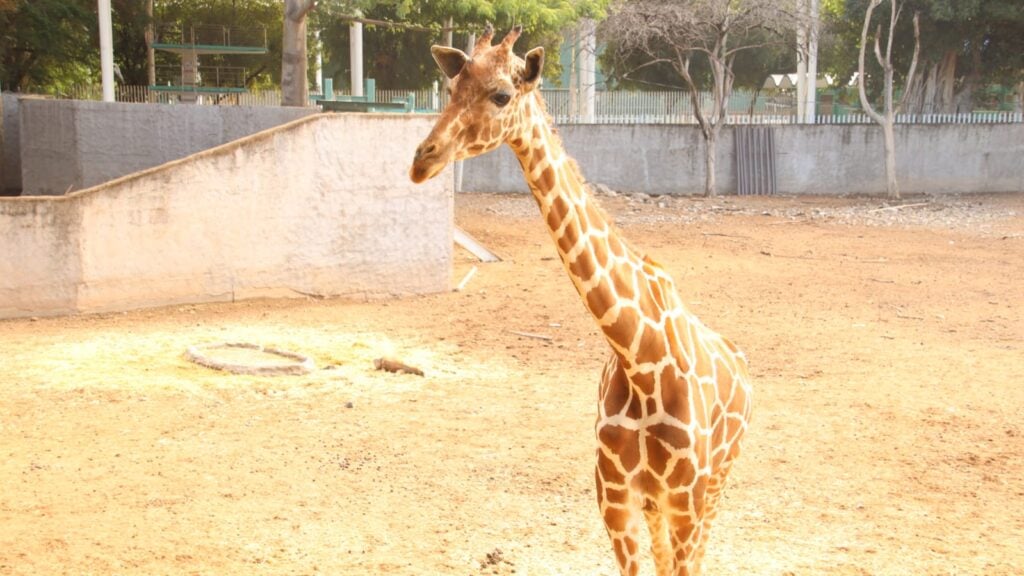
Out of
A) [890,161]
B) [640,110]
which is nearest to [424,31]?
[640,110]

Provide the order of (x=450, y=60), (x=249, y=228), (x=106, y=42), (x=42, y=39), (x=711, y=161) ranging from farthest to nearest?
(x=711, y=161)
(x=42, y=39)
(x=106, y=42)
(x=249, y=228)
(x=450, y=60)

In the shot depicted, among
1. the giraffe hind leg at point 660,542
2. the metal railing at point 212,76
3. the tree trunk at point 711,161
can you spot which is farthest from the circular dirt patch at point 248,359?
the metal railing at point 212,76

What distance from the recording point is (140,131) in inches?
561

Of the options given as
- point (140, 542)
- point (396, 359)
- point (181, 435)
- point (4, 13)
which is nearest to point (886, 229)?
point (396, 359)

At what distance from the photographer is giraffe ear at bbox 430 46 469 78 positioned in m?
3.71

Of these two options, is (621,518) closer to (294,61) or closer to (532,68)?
(532,68)

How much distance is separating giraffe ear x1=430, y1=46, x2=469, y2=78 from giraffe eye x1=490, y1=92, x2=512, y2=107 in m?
0.17

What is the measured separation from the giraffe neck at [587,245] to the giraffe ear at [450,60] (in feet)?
0.92

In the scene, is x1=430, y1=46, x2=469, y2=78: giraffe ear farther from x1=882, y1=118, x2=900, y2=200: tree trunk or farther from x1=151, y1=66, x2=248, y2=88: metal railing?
x1=151, y1=66, x2=248, y2=88: metal railing

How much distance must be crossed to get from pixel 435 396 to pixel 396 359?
3.74 feet

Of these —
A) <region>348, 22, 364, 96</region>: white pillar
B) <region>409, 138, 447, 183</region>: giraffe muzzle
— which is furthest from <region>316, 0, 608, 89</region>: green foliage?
<region>409, 138, 447, 183</region>: giraffe muzzle

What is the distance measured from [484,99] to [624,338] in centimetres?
105

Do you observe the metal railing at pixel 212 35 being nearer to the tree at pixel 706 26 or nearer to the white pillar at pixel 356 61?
the white pillar at pixel 356 61

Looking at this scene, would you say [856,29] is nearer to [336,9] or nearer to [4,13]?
[336,9]
